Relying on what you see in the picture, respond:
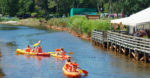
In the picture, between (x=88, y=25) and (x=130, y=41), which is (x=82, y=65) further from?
(x=88, y=25)

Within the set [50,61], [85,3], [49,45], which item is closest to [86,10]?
[85,3]

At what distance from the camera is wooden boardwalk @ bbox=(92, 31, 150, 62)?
30.0m

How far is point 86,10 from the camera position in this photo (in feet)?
296

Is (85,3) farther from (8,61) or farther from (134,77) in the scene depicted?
(134,77)

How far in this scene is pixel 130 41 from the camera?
108ft

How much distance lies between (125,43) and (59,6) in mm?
67020

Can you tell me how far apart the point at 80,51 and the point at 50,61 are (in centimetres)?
771

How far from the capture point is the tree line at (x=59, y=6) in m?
81.9

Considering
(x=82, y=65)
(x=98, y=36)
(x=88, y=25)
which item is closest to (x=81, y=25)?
(x=88, y=25)

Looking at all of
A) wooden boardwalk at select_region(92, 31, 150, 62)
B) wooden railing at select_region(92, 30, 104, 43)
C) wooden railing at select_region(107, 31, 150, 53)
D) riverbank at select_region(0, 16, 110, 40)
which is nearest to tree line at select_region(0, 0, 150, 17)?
riverbank at select_region(0, 16, 110, 40)

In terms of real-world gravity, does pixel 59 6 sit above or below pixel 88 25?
above

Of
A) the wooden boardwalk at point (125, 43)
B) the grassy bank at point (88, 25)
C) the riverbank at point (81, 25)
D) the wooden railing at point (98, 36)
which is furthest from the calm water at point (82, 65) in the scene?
the riverbank at point (81, 25)

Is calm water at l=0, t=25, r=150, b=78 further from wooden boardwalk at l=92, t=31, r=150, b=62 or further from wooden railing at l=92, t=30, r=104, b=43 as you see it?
wooden railing at l=92, t=30, r=104, b=43

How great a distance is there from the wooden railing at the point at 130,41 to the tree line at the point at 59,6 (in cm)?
4390
